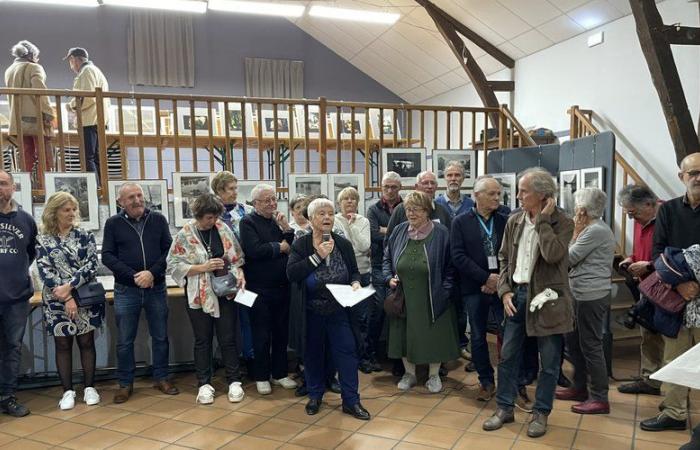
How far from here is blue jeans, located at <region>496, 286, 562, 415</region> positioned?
105 inches

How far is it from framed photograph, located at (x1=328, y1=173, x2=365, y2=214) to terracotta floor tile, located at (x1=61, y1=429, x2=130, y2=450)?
274cm

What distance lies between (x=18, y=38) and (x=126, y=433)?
9531 mm

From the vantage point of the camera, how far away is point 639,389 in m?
3.36

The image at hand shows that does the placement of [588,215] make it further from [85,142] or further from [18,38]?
[18,38]

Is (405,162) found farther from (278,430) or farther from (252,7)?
(278,430)

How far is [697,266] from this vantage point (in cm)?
259

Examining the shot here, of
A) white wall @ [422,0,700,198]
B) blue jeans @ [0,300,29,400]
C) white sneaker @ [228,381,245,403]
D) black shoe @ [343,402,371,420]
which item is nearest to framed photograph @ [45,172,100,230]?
blue jeans @ [0,300,29,400]

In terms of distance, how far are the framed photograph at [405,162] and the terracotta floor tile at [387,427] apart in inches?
108

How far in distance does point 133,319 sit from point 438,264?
208 centimetres

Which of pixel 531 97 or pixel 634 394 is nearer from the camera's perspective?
pixel 634 394

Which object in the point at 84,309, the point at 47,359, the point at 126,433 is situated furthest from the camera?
the point at 47,359

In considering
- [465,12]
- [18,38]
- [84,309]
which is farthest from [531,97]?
[18,38]

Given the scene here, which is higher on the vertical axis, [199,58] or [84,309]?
[199,58]

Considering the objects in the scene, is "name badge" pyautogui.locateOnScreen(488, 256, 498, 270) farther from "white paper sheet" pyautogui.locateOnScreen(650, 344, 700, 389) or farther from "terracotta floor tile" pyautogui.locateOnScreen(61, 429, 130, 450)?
"terracotta floor tile" pyautogui.locateOnScreen(61, 429, 130, 450)
